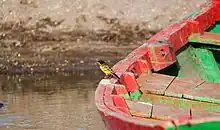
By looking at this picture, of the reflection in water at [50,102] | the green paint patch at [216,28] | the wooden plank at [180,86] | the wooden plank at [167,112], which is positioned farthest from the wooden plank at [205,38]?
the wooden plank at [167,112]

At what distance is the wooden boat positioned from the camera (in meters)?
4.94

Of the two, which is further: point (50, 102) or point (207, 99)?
point (50, 102)

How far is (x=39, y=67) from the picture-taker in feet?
39.9

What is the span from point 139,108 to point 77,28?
7725 millimetres

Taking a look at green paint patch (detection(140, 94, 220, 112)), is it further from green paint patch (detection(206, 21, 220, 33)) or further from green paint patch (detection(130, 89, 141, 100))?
green paint patch (detection(206, 21, 220, 33))

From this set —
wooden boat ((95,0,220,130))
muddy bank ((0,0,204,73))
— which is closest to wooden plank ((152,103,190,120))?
wooden boat ((95,0,220,130))

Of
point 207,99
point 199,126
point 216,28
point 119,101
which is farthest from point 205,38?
point 199,126

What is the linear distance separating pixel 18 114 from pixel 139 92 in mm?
3952

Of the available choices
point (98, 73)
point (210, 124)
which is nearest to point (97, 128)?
point (98, 73)

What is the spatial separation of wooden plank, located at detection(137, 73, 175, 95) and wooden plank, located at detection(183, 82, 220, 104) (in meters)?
0.21

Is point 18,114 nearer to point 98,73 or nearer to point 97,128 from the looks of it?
point 97,128

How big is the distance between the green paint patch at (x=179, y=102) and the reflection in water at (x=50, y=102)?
311 cm

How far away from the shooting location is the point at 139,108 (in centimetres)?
543

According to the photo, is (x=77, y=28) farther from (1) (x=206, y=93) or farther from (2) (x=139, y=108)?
(2) (x=139, y=108)
